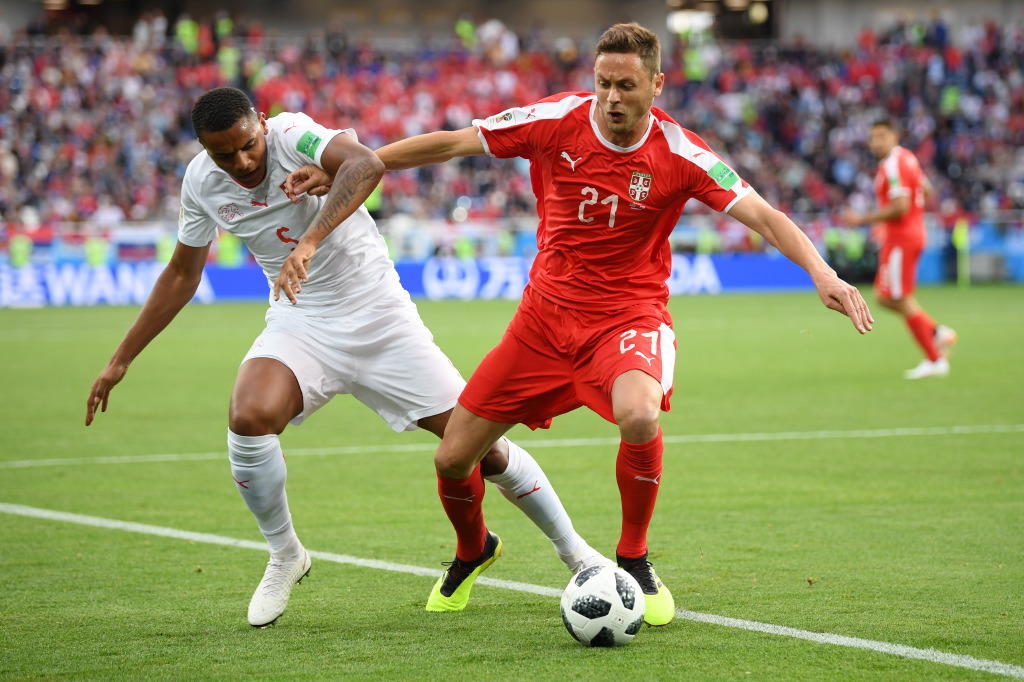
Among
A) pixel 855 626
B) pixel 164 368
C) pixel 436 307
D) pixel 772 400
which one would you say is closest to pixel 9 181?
pixel 436 307

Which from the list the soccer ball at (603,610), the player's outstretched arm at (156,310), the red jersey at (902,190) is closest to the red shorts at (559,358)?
the soccer ball at (603,610)

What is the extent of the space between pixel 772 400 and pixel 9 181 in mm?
22280

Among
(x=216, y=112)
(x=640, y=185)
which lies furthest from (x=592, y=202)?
(x=216, y=112)

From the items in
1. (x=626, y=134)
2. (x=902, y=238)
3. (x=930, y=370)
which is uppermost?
(x=626, y=134)

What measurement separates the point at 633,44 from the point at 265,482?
2211mm

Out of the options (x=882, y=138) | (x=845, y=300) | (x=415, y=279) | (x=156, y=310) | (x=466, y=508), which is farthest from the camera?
(x=415, y=279)

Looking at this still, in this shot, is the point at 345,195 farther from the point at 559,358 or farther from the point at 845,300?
the point at 845,300

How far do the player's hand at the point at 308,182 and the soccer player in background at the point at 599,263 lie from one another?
10mm

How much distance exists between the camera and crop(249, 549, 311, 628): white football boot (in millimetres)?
4688

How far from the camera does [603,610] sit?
4.34 metres

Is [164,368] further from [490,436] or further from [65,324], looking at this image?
[490,436]

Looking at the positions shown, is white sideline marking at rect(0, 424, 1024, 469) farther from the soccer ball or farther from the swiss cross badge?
the soccer ball

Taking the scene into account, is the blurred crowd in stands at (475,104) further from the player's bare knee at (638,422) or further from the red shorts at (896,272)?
the player's bare knee at (638,422)

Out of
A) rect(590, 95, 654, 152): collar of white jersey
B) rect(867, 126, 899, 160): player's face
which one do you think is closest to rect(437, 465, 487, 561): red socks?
rect(590, 95, 654, 152): collar of white jersey
